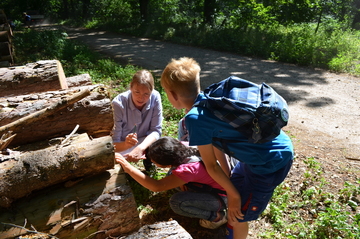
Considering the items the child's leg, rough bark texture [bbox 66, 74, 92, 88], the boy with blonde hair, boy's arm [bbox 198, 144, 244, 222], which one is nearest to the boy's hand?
the child's leg

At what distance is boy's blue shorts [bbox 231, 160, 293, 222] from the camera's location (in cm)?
218

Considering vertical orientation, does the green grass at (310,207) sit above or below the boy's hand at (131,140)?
below

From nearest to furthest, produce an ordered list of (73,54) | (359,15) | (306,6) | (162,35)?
(73,54) < (306,6) < (162,35) < (359,15)

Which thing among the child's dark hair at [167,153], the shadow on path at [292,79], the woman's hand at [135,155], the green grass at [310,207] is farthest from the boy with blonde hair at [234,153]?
the shadow on path at [292,79]

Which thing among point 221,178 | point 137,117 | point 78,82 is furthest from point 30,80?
point 221,178

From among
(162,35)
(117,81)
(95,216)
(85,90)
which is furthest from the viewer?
(162,35)

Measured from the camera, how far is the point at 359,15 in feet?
56.0

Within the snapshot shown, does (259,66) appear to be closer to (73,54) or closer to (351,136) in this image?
(351,136)

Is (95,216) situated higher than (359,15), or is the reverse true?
(359,15)

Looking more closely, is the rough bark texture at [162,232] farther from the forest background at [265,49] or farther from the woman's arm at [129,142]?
the woman's arm at [129,142]

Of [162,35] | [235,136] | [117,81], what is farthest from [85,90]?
[162,35]

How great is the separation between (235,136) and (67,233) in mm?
1333

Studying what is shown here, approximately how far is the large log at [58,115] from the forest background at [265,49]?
922 mm

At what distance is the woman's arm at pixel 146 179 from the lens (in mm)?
2455
